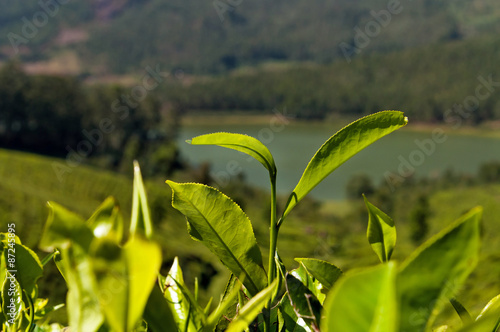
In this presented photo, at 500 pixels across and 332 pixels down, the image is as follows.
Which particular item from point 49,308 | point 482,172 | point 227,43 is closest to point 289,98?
point 482,172

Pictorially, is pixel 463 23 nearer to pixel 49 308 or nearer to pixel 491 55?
pixel 491 55

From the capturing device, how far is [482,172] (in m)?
40.7

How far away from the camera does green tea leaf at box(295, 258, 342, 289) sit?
55 centimetres

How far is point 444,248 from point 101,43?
346ft

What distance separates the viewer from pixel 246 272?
1.81ft

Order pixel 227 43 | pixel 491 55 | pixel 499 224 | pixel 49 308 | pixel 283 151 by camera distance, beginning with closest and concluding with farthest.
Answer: pixel 49 308 → pixel 499 224 → pixel 283 151 → pixel 491 55 → pixel 227 43

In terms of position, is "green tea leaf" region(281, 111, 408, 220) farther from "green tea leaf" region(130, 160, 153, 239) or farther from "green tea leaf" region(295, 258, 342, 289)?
"green tea leaf" region(130, 160, 153, 239)

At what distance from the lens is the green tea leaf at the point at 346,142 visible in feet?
1.67

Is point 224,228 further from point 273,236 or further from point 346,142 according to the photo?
point 346,142
